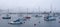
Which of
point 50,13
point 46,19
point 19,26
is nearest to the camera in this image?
point 19,26

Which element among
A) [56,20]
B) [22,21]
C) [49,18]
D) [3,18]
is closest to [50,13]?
[49,18]

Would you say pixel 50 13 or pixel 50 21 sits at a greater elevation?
pixel 50 13

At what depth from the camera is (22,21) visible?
5930mm

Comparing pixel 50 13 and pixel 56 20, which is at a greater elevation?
pixel 50 13

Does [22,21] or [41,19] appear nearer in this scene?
[22,21]

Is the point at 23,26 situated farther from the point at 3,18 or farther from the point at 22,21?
the point at 3,18

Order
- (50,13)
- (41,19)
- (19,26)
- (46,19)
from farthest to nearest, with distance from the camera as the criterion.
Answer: (41,19) < (46,19) < (50,13) < (19,26)

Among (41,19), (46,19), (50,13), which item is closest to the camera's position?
(50,13)

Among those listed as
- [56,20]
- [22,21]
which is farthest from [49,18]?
[22,21]

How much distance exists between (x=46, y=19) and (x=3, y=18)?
2.15m

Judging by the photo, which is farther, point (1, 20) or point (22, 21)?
point (1, 20)

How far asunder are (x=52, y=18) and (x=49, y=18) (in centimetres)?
18

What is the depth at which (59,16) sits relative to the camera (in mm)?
6875

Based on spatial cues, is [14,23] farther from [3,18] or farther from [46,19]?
[46,19]
